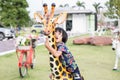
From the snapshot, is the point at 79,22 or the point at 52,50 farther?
the point at 79,22

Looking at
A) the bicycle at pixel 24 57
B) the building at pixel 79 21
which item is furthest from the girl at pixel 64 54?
the building at pixel 79 21

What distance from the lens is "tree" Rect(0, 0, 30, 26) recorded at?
3806 centimetres

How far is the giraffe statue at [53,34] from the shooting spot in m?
3.94

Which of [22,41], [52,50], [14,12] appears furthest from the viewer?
[14,12]

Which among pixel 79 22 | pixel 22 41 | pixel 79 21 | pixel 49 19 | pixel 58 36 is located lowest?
pixel 79 22

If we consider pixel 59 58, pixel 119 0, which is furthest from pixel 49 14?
pixel 119 0

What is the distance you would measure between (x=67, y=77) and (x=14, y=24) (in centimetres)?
3493

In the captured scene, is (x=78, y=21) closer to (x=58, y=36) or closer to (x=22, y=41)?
(x=22, y=41)

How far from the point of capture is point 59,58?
4.13 metres

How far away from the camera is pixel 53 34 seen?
13.3 ft

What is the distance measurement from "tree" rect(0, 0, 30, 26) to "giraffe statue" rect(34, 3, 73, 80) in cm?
Answer: 3440

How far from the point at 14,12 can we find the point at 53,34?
114ft

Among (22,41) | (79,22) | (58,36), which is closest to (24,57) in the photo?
(22,41)

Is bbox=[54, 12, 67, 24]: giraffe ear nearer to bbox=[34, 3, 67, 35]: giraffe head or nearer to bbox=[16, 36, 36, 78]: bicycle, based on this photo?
bbox=[34, 3, 67, 35]: giraffe head
